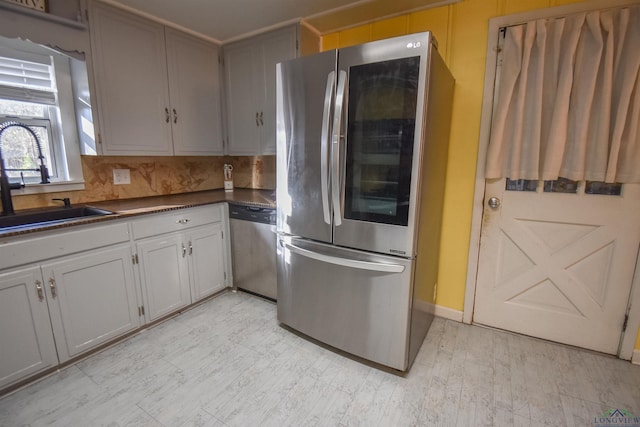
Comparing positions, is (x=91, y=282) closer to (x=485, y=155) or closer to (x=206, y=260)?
(x=206, y=260)

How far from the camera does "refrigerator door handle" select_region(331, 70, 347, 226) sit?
1607 mm

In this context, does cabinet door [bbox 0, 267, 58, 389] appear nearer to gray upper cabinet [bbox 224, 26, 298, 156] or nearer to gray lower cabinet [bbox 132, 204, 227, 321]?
gray lower cabinet [bbox 132, 204, 227, 321]

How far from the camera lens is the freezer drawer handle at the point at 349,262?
159 cm

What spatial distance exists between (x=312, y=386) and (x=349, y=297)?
0.54m

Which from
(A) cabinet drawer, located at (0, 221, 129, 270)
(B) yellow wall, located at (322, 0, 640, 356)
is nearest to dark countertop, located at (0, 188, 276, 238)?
(A) cabinet drawer, located at (0, 221, 129, 270)

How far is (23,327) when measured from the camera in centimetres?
156

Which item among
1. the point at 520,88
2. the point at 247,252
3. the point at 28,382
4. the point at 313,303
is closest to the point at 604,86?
the point at 520,88

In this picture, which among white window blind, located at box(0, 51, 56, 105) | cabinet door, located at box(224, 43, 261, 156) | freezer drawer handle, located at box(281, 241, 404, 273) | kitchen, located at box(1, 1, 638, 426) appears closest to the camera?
freezer drawer handle, located at box(281, 241, 404, 273)

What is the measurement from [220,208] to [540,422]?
99.0 inches

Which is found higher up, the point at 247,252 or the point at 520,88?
the point at 520,88

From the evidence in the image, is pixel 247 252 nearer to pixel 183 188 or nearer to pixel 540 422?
pixel 183 188

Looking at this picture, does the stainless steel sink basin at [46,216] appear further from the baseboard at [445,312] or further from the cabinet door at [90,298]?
the baseboard at [445,312]

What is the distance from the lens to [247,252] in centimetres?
260

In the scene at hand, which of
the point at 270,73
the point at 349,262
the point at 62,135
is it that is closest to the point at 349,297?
the point at 349,262
